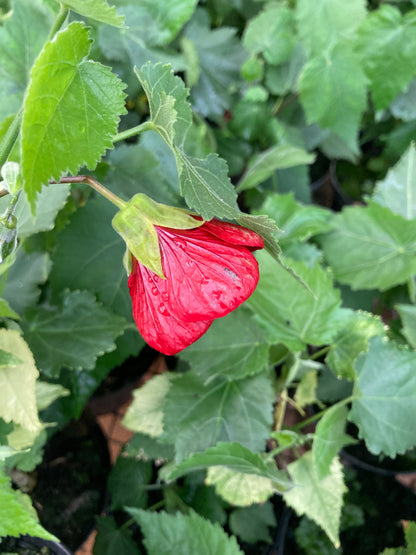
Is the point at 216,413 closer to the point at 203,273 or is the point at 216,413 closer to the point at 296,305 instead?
the point at 296,305

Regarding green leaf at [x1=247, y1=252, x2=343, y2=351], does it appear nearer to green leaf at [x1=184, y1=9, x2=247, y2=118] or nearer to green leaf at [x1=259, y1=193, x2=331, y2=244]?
green leaf at [x1=259, y1=193, x2=331, y2=244]

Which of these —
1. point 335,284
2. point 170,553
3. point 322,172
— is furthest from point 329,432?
point 322,172

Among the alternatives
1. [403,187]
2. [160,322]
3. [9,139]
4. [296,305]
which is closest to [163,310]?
[160,322]

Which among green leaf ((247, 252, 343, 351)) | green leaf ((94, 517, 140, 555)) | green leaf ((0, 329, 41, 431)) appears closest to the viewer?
green leaf ((0, 329, 41, 431))

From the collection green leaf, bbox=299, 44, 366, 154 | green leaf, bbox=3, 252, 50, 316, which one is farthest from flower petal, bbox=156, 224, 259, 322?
green leaf, bbox=299, 44, 366, 154

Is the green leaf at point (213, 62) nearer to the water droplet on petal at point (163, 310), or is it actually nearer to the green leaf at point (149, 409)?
the green leaf at point (149, 409)

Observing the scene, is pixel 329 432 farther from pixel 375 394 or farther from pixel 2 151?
pixel 2 151
